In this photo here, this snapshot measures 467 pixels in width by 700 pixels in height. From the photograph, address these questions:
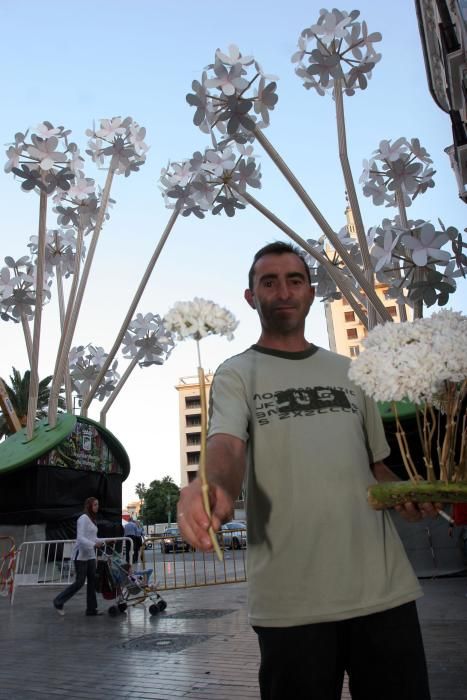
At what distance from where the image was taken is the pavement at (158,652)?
15.1ft

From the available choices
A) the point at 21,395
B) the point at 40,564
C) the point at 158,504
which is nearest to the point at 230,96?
the point at 40,564

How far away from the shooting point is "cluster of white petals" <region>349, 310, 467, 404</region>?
1739 mm

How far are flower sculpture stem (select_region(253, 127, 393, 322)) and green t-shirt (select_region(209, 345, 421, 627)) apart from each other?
835 centimetres

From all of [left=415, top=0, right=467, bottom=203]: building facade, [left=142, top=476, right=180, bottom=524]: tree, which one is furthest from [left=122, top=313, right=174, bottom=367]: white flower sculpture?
[left=142, top=476, right=180, bottom=524]: tree

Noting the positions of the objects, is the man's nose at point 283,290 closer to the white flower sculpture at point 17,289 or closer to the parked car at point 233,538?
the parked car at point 233,538

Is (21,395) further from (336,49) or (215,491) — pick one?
(215,491)

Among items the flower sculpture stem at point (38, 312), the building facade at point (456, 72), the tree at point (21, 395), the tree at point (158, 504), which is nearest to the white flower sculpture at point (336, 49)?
the building facade at point (456, 72)

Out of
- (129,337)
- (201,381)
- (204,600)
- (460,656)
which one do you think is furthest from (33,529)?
(201,381)

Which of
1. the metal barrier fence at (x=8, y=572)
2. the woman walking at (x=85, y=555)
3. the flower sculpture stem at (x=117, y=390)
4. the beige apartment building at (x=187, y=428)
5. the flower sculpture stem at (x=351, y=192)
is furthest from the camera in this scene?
the beige apartment building at (x=187, y=428)

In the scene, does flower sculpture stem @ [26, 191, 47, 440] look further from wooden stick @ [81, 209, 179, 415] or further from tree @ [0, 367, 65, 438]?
tree @ [0, 367, 65, 438]

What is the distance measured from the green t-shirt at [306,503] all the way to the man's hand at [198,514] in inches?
12.3

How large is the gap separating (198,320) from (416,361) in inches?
25.3

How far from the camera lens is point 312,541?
1.84m

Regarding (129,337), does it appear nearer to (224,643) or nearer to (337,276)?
(337,276)
